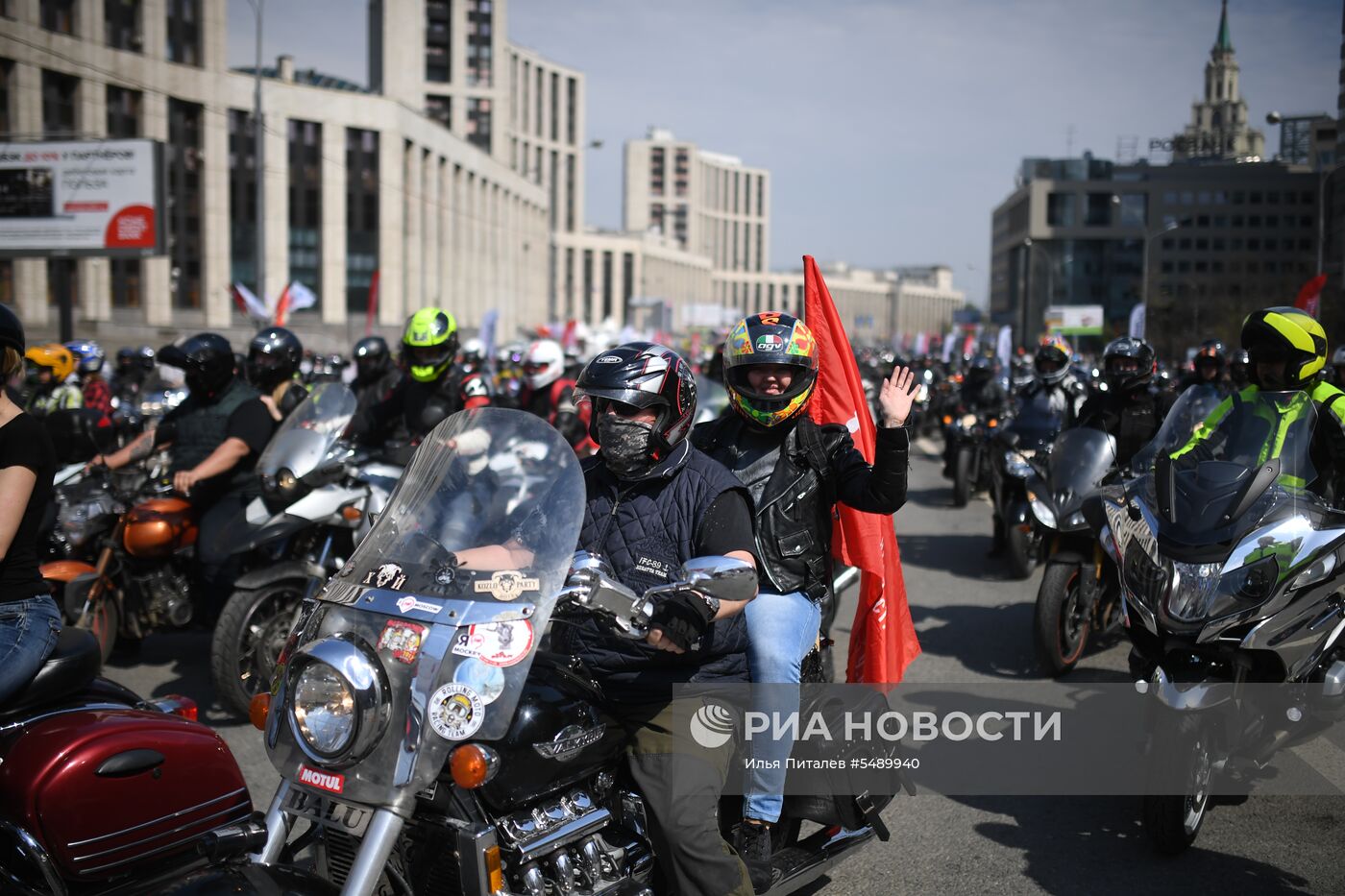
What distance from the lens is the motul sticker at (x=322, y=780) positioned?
8.05 ft

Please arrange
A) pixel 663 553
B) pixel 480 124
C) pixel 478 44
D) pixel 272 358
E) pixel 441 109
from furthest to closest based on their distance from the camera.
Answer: pixel 478 44, pixel 480 124, pixel 441 109, pixel 272 358, pixel 663 553

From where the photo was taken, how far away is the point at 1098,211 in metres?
110

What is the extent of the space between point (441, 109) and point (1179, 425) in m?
82.1

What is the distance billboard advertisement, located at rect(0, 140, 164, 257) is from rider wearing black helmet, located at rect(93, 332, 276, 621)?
55.9ft

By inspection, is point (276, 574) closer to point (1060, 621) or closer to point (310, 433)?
point (310, 433)

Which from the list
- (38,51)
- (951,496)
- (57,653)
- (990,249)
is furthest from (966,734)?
(990,249)

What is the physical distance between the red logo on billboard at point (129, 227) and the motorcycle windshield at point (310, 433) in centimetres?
1803

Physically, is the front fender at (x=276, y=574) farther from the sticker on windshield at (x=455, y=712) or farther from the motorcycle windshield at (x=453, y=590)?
the sticker on windshield at (x=455, y=712)

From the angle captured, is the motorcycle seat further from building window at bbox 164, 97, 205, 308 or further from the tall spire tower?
the tall spire tower

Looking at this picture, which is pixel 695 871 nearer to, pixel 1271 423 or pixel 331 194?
pixel 1271 423

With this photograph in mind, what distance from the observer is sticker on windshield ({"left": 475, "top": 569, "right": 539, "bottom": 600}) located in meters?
2.58

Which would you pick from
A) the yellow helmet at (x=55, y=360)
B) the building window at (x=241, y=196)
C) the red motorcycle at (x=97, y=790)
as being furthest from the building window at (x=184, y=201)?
the red motorcycle at (x=97, y=790)

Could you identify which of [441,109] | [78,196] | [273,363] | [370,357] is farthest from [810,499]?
[441,109]

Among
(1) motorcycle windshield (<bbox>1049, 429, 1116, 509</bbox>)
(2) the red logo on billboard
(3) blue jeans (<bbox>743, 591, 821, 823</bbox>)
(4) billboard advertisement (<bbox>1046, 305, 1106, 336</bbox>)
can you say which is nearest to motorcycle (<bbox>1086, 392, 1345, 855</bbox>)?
(3) blue jeans (<bbox>743, 591, 821, 823</bbox>)
